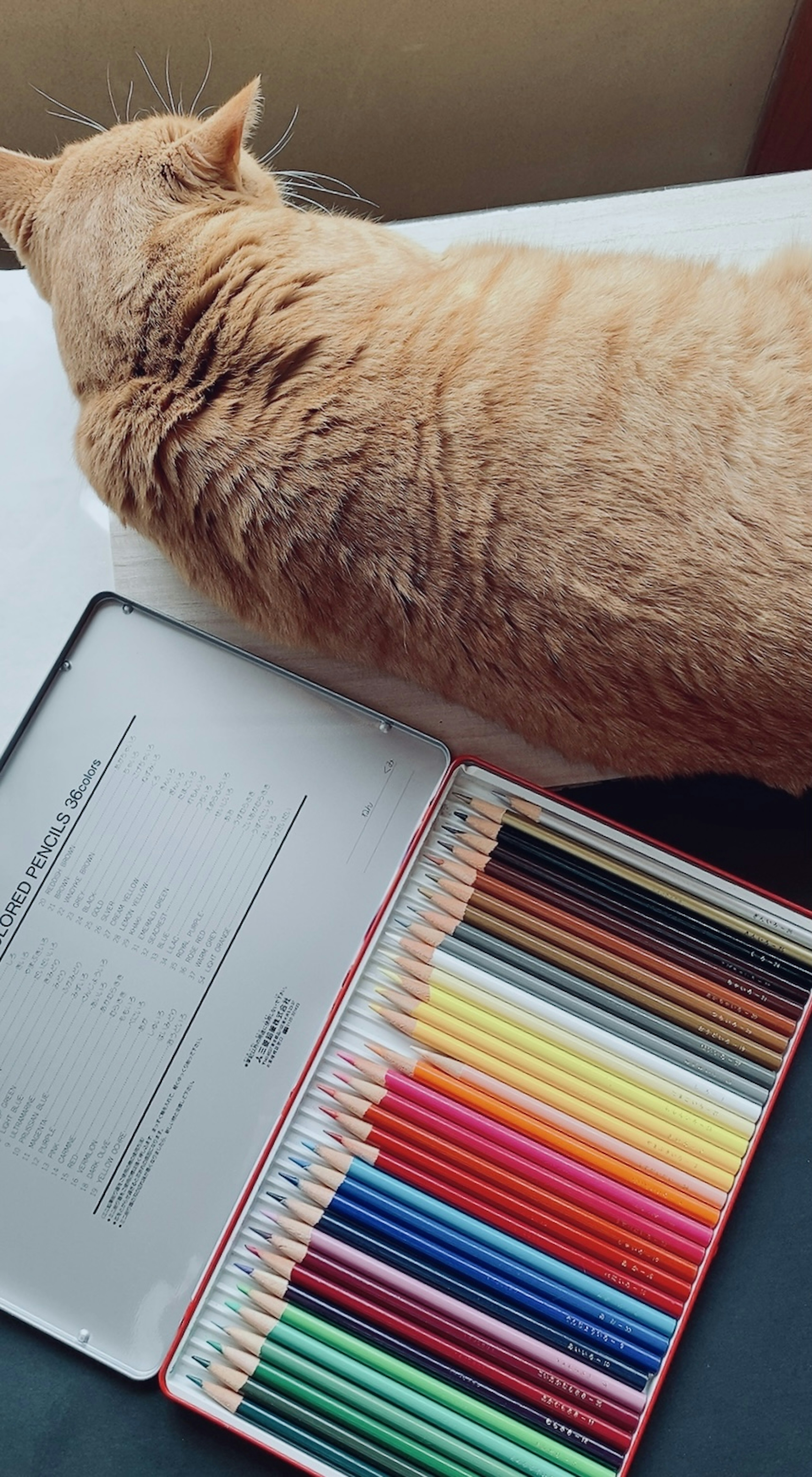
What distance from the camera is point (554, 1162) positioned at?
73 centimetres

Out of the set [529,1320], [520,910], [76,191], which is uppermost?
[76,191]

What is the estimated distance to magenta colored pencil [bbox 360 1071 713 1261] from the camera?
72 cm

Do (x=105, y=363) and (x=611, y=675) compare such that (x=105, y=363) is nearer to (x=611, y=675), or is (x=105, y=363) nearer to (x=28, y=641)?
(x=28, y=641)

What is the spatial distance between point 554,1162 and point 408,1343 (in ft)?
0.52

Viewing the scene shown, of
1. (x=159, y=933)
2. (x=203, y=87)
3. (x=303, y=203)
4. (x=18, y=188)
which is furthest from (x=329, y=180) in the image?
(x=159, y=933)

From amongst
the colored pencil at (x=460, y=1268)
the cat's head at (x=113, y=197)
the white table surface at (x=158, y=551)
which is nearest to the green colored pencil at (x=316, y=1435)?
the colored pencil at (x=460, y=1268)

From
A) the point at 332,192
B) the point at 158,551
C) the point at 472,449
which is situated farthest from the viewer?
the point at 332,192

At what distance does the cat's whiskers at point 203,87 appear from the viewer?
974mm

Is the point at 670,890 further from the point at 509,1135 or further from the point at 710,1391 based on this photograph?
the point at 710,1391

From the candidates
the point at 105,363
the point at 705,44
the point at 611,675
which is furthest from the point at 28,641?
the point at 705,44

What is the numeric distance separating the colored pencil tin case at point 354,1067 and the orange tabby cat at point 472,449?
10cm

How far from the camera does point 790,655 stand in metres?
0.65

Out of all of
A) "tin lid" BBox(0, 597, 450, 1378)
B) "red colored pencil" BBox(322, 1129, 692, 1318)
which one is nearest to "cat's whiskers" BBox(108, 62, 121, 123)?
"tin lid" BBox(0, 597, 450, 1378)

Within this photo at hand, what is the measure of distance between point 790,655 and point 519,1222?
43cm
